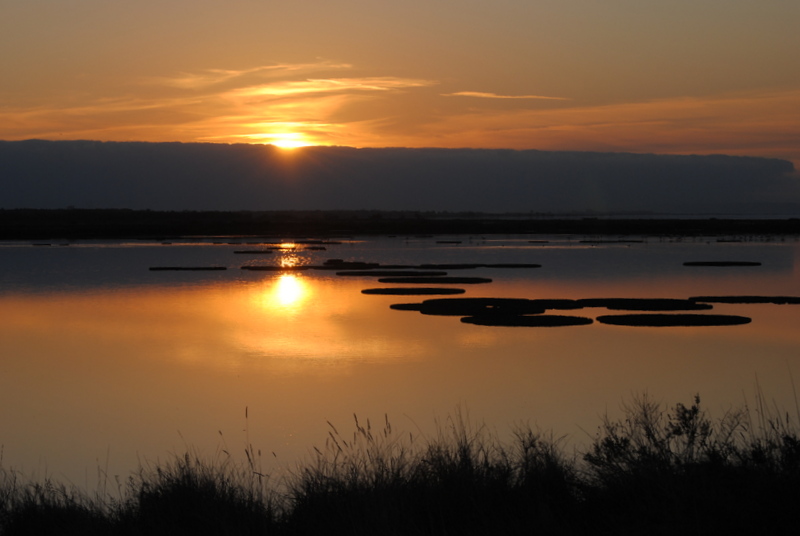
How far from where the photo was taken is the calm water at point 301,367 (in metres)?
11.1

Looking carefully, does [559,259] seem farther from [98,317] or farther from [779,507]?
[779,507]

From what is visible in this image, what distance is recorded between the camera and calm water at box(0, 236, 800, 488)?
1113 centimetres

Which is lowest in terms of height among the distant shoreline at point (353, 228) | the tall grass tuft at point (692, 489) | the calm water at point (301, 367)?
the tall grass tuft at point (692, 489)

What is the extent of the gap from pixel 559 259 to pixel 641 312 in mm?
24012

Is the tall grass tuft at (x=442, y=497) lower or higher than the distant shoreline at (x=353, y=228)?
lower

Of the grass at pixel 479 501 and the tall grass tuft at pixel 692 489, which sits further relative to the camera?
the grass at pixel 479 501

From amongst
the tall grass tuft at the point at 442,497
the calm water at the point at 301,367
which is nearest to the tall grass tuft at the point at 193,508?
the tall grass tuft at the point at 442,497

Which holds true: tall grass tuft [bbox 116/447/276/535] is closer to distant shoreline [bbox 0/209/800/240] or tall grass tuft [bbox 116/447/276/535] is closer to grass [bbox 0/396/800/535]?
grass [bbox 0/396/800/535]

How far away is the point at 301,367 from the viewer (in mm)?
15539

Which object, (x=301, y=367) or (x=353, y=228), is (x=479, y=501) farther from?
(x=353, y=228)

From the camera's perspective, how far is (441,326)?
20.5 metres

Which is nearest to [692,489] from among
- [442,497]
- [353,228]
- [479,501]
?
[479,501]

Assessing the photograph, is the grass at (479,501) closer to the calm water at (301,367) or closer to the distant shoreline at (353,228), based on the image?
the calm water at (301,367)

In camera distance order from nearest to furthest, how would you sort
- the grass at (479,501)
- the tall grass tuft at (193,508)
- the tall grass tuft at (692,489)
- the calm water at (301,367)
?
the tall grass tuft at (692,489) → the grass at (479,501) → the tall grass tuft at (193,508) → the calm water at (301,367)
